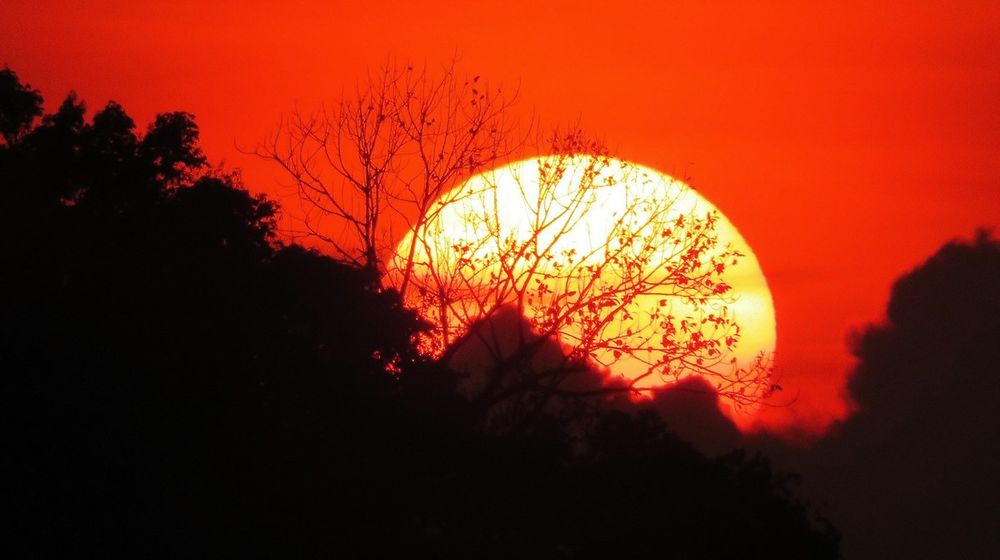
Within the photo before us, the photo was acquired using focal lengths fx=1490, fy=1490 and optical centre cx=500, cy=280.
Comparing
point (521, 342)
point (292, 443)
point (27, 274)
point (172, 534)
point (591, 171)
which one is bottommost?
point (172, 534)

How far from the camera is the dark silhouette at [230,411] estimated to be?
19.1 m

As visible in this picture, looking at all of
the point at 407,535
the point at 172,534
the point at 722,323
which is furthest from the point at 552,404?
the point at 172,534

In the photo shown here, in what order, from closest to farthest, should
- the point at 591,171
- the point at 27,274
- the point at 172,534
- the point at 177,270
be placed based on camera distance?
the point at 172,534
the point at 27,274
the point at 177,270
the point at 591,171

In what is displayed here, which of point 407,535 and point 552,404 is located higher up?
point 552,404

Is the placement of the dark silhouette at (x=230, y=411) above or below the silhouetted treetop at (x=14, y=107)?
below

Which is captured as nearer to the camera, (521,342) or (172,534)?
(172,534)

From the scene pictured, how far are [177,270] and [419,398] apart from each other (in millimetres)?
4325

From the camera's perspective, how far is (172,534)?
1922cm

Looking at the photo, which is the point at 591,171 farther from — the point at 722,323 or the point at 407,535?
the point at 407,535

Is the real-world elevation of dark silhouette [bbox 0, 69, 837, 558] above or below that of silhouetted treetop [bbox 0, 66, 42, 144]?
below

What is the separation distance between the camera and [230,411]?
2058 cm

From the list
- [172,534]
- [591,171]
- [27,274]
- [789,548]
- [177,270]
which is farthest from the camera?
[789,548]

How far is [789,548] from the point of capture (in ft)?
99.0

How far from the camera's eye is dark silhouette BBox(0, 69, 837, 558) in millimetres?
19141
